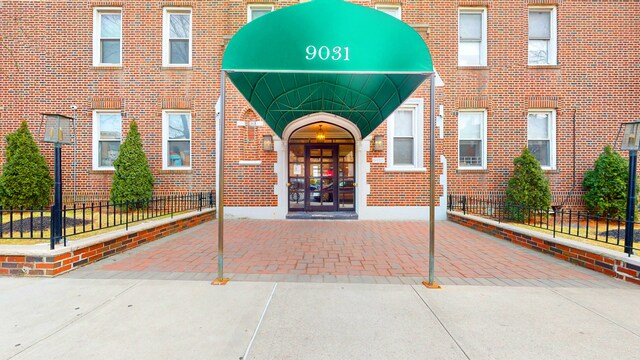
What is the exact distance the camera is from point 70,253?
388cm

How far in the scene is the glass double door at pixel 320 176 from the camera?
9352mm

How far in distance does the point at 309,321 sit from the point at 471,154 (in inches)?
336

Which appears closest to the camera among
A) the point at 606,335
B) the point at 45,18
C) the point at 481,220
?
the point at 606,335

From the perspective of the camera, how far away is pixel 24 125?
26.2ft

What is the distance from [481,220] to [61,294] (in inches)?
313

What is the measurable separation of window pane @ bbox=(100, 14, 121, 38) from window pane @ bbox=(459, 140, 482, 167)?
12.0 meters

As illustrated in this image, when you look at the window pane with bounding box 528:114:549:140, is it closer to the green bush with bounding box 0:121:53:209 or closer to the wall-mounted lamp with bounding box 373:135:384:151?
the wall-mounted lamp with bounding box 373:135:384:151

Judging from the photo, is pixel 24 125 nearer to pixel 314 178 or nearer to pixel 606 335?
pixel 314 178

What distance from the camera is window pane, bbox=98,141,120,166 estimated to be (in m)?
8.95

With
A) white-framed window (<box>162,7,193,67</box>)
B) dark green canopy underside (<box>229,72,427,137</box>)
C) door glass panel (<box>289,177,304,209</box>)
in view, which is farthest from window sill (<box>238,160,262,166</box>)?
white-framed window (<box>162,7,193,67</box>)

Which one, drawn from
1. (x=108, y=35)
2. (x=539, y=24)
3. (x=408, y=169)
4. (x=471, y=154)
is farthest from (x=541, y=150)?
(x=108, y=35)

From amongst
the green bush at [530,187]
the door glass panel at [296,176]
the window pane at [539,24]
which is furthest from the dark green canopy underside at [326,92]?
the window pane at [539,24]

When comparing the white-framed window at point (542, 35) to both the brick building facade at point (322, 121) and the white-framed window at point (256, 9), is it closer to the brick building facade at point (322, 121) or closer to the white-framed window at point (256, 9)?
the brick building facade at point (322, 121)

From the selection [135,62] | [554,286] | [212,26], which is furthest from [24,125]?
[554,286]
